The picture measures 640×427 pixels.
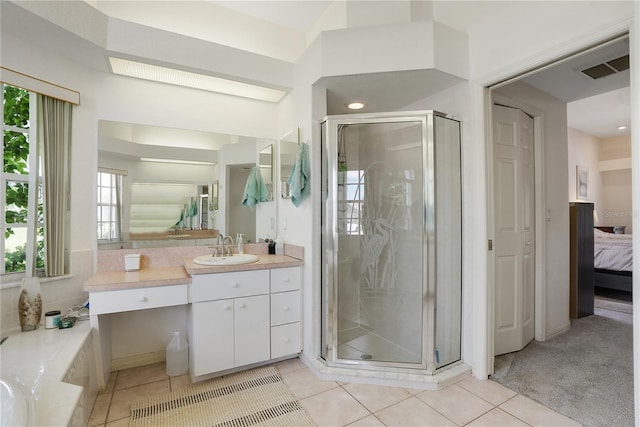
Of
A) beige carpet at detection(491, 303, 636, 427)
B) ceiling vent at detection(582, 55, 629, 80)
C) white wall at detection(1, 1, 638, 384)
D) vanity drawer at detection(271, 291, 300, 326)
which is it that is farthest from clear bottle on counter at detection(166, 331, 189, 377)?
ceiling vent at detection(582, 55, 629, 80)

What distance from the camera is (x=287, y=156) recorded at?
9.05ft

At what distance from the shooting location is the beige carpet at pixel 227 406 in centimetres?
180

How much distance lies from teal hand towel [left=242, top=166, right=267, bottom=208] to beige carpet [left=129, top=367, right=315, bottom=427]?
4.84 feet

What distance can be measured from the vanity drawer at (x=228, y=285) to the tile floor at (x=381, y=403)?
670 mm

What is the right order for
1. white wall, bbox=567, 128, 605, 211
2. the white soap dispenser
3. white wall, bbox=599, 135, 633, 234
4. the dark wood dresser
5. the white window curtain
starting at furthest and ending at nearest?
white wall, bbox=599, 135, 633, 234 → white wall, bbox=567, 128, 605, 211 → the dark wood dresser → the white soap dispenser → the white window curtain

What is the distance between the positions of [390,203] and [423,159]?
1.38ft

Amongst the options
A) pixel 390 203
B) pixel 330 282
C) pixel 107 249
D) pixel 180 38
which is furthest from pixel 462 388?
pixel 180 38

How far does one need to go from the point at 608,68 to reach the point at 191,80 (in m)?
3.37

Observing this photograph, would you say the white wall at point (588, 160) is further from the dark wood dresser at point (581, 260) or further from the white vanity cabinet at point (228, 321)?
the white vanity cabinet at point (228, 321)

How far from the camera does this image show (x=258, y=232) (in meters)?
2.90

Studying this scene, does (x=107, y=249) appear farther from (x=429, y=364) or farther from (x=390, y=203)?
(x=429, y=364)

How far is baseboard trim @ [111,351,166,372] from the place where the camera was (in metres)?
2.37

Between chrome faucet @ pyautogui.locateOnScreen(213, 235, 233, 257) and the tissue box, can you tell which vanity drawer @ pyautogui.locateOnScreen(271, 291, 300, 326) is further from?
the tissue box

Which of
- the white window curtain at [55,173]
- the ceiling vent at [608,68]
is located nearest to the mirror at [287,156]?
the white window curtain at [55,173]
